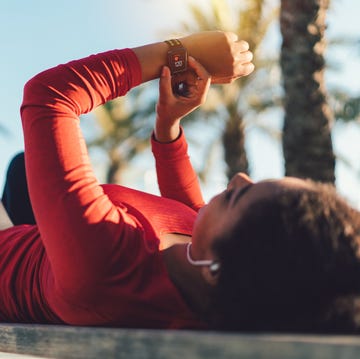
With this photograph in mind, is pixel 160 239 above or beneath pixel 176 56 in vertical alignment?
beneath

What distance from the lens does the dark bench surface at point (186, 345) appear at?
100 cm

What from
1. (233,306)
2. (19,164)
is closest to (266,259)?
(233,306)

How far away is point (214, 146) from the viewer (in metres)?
21.7

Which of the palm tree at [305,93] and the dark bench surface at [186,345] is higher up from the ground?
the dark bench surface at [186,345]

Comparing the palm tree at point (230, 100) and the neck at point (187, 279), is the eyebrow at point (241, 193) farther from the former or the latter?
the palm tree at point (230, 100)

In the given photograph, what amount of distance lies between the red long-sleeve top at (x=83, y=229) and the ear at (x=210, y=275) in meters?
0.23

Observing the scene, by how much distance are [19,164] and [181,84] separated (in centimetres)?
90

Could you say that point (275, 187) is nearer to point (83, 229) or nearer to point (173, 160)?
point (83, 229)

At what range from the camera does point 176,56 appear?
2.35 meters

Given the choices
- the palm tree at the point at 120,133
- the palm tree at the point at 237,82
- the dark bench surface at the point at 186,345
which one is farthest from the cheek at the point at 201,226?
the palm tree at the point at 120,133

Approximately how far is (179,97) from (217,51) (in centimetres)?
26

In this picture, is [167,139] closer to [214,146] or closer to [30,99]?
[30,99]

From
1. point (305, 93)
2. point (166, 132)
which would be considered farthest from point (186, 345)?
point (305, 93)

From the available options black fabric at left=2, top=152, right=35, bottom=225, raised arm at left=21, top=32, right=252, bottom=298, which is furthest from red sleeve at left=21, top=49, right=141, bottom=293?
black fabric at left=2, top=152, right=35, bottom=225
